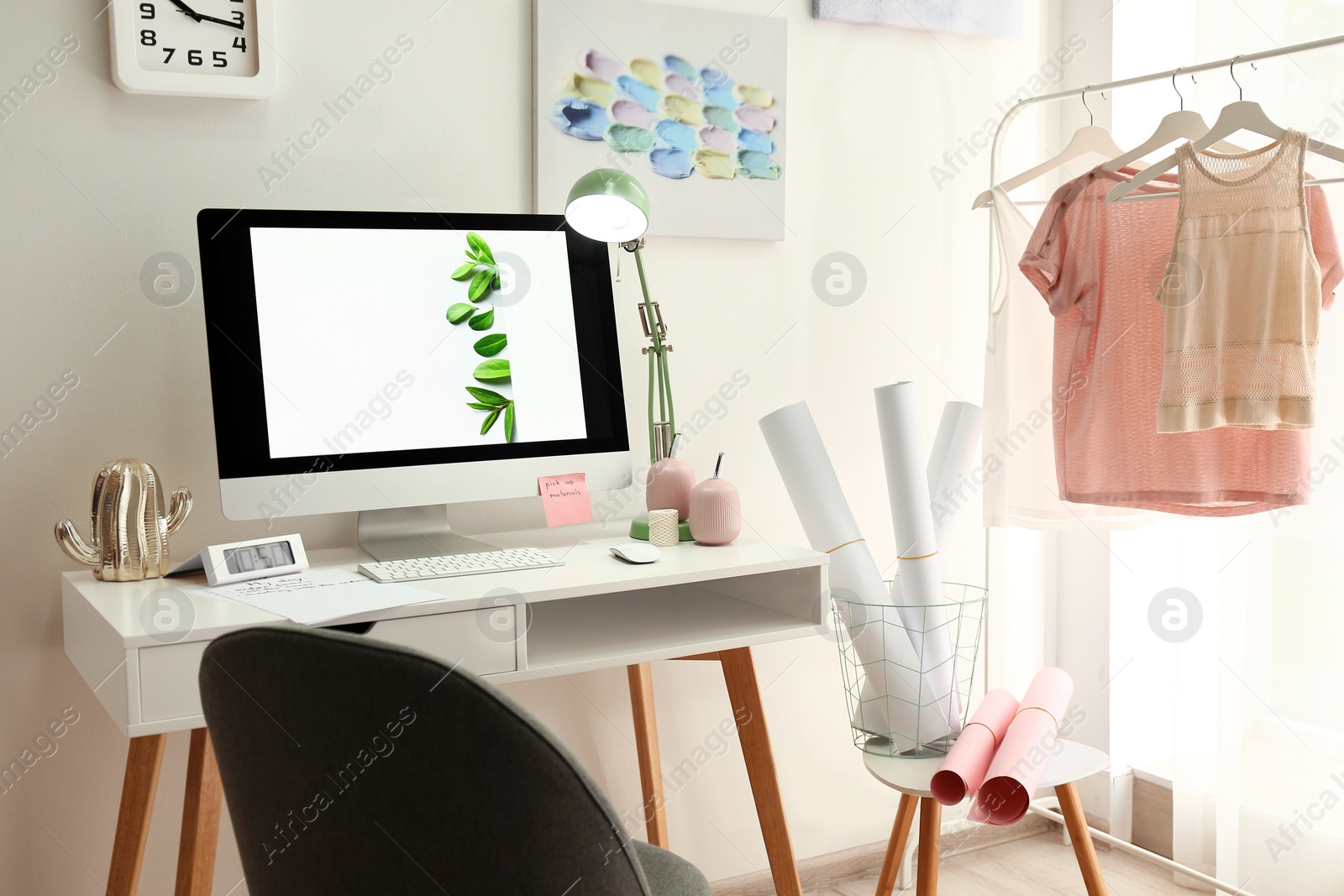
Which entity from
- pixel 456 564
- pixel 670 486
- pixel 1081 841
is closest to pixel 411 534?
pixel 456 564

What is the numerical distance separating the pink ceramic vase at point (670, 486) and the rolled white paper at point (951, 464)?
398 mm

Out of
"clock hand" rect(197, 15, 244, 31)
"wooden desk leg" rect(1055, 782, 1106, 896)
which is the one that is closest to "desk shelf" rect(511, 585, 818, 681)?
"wooden desk leg" rect(1055, 782, 1106, 896)

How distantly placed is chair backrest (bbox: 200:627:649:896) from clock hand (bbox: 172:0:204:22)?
1.23 metres

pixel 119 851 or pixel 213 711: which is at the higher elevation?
pixel 213 711

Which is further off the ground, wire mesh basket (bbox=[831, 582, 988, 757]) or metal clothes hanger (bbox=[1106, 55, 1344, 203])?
metal clothes hanger (bbox=[1106, 55, 1344, 203])

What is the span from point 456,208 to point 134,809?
3.50 ft

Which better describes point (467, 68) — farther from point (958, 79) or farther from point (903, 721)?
point (903, 721)

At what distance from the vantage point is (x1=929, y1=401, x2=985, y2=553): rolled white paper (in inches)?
65.5

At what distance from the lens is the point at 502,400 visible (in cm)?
161

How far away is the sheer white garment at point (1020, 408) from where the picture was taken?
1.97 m

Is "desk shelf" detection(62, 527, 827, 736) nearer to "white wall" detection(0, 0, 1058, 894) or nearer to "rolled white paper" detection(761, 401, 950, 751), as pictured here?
"rolled white paper" detection(761, 401, 950, 751)

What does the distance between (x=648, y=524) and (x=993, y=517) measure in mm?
749

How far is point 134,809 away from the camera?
1364 mm

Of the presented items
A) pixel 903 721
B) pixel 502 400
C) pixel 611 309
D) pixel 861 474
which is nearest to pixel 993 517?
pixel 861 474
